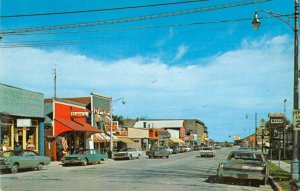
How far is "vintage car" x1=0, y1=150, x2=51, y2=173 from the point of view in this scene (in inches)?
971

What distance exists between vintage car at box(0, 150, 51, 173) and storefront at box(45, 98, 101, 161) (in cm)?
1132

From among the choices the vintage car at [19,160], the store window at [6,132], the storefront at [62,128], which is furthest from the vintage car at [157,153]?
the vintage car at [19,160]

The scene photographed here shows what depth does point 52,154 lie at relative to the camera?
39.5 metres

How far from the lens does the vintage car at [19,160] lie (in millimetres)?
24672

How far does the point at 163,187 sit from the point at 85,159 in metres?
18.6

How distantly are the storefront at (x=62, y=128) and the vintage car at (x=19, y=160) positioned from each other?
11322mm

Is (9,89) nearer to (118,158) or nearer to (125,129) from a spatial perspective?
(118,158)

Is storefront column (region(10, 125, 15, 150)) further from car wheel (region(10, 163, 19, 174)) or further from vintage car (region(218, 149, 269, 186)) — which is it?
vintage car (region(218, 149, 269, 186))

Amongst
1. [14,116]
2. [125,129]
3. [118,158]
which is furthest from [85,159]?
[125,129]

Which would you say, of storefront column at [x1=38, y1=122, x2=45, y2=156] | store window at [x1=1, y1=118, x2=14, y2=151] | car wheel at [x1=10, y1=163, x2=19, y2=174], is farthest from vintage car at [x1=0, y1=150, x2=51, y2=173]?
storefront column at [x1=38, y1=122, x2=45, y2=156]

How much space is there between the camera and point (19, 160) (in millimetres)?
25656

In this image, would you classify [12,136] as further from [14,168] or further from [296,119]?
[296,119]

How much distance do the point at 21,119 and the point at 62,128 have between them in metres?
8.09

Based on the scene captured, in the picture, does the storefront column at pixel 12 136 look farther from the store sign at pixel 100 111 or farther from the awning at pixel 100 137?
the store sign at pixel 100 111
